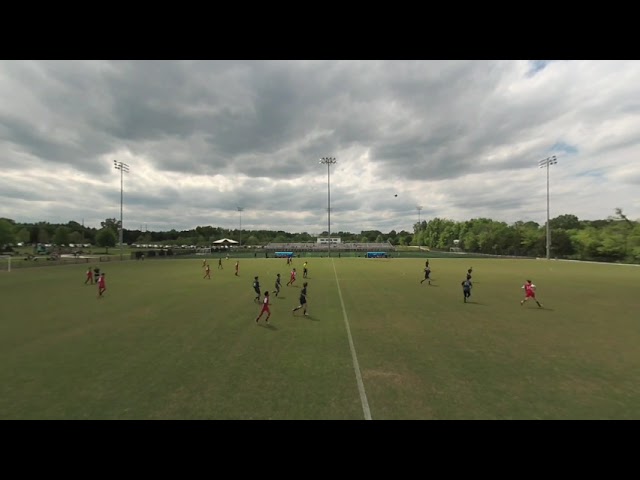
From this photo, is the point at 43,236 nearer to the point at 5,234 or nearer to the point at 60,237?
the point at 60,237

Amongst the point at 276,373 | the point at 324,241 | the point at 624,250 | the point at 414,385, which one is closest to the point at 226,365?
the point at 276,373

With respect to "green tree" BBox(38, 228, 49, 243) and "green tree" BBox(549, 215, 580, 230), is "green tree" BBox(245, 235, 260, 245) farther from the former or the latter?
"green tree" BBox(549, 215, 580, 230)

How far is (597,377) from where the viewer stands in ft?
26.8

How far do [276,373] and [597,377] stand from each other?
867 centimetres

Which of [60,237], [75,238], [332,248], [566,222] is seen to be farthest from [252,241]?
[566,222]

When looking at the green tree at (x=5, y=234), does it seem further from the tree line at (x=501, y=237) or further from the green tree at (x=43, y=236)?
the green tree at (x=43, y=236)

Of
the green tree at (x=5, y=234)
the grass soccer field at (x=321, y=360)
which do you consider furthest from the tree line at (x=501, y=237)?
the grass soccer field at (x=321, y=360)

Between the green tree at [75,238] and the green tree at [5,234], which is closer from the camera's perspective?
the green tree at [5,234]

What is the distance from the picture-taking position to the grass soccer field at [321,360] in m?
6.63

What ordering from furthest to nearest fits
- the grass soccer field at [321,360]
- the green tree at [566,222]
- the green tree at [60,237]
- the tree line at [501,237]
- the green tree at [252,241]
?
1. the green tree at [252,241]
2. the green tree at [566,222]
3. the green tree at [60,237]
4. the tree line at [501,237]
5. the grass soccer field at [321,360]

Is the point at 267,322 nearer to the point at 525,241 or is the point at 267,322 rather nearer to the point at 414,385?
the point at 414,385

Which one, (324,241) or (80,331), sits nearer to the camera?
(80,331)
